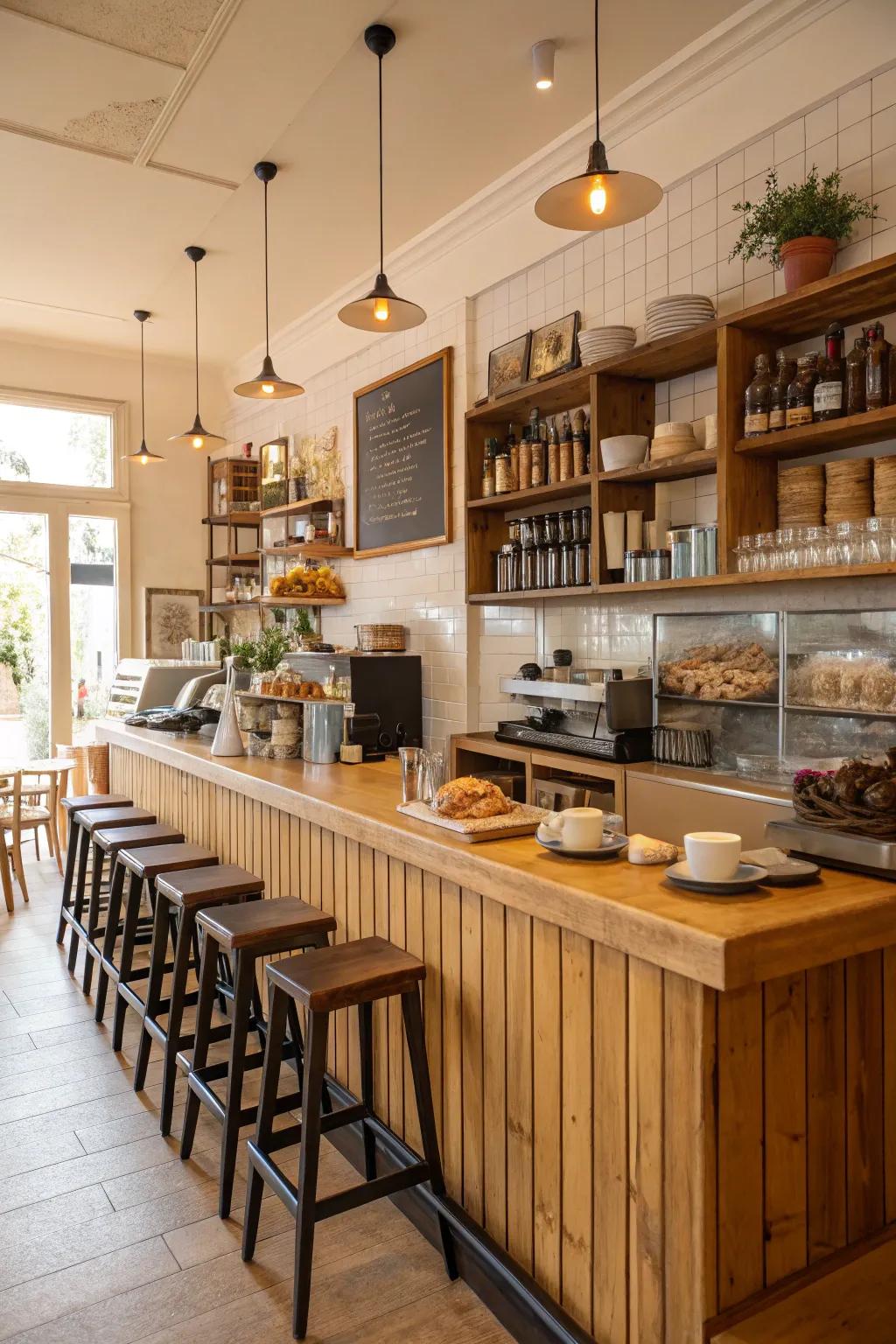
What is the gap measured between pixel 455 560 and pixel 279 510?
7.02ft

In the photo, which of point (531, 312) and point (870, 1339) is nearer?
point (870, 1339)

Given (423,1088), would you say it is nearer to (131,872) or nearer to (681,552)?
(131,872)

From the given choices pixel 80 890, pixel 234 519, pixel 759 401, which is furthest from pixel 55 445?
pixel 759 401

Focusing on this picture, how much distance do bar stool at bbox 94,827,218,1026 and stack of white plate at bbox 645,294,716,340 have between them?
269 centimetres

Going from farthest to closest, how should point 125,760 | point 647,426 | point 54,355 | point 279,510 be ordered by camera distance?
1. point 54,355
2. point 279,510
3. point 125,760
4. point 647,426

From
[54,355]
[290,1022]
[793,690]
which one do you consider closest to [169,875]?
[290,1022]

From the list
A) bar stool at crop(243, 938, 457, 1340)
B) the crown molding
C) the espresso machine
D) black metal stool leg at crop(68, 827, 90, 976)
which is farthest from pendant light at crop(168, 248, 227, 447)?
bar stool at crop(243, 938, 457, 1340)

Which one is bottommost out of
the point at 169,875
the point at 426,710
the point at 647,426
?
the point at 169,875

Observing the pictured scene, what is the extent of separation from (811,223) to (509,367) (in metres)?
1.89

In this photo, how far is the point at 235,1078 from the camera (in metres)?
2.53

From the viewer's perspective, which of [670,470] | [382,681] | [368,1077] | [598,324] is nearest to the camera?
[368,1077]

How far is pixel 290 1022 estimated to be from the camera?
304 cm

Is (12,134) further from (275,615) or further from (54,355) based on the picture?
(275,615)

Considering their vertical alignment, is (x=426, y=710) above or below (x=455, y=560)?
below
